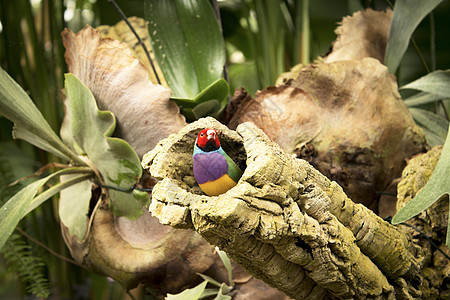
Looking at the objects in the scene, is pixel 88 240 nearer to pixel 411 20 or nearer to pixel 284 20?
pixel 411 20

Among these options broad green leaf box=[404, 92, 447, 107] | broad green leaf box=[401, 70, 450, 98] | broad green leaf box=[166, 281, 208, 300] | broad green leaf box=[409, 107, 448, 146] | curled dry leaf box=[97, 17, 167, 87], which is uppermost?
curled dry leaf box=[97, 17, 167, 87]

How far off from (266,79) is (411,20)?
0.62 meters

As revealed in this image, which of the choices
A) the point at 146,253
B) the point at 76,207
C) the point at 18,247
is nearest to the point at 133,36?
the point at 76,207

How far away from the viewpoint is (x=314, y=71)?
1143mm

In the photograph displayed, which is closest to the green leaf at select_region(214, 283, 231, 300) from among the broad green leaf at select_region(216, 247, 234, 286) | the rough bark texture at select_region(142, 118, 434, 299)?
the broad green leaf at select_region(216, 247, 234, 286)

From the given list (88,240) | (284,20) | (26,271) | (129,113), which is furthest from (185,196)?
(284,20)

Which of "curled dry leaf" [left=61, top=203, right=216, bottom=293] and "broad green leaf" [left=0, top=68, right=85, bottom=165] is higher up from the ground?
"broad green leaf" [left=0, top=68, right=85, bottom=165]

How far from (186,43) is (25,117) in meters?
0.48

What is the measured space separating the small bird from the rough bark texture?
4 centimetres

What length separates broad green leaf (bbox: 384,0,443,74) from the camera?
48.3 inches

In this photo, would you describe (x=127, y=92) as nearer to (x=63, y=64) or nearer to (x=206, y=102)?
(x=206, y=102)

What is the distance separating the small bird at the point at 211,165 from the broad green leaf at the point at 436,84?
2.39 feet

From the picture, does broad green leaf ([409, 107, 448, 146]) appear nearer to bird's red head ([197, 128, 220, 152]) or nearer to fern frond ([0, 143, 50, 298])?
bird's red head ([197, 128, 220, 152])

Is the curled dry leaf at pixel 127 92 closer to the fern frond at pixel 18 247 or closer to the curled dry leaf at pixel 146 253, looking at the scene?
the curled dry leaf at pixel 146 253
